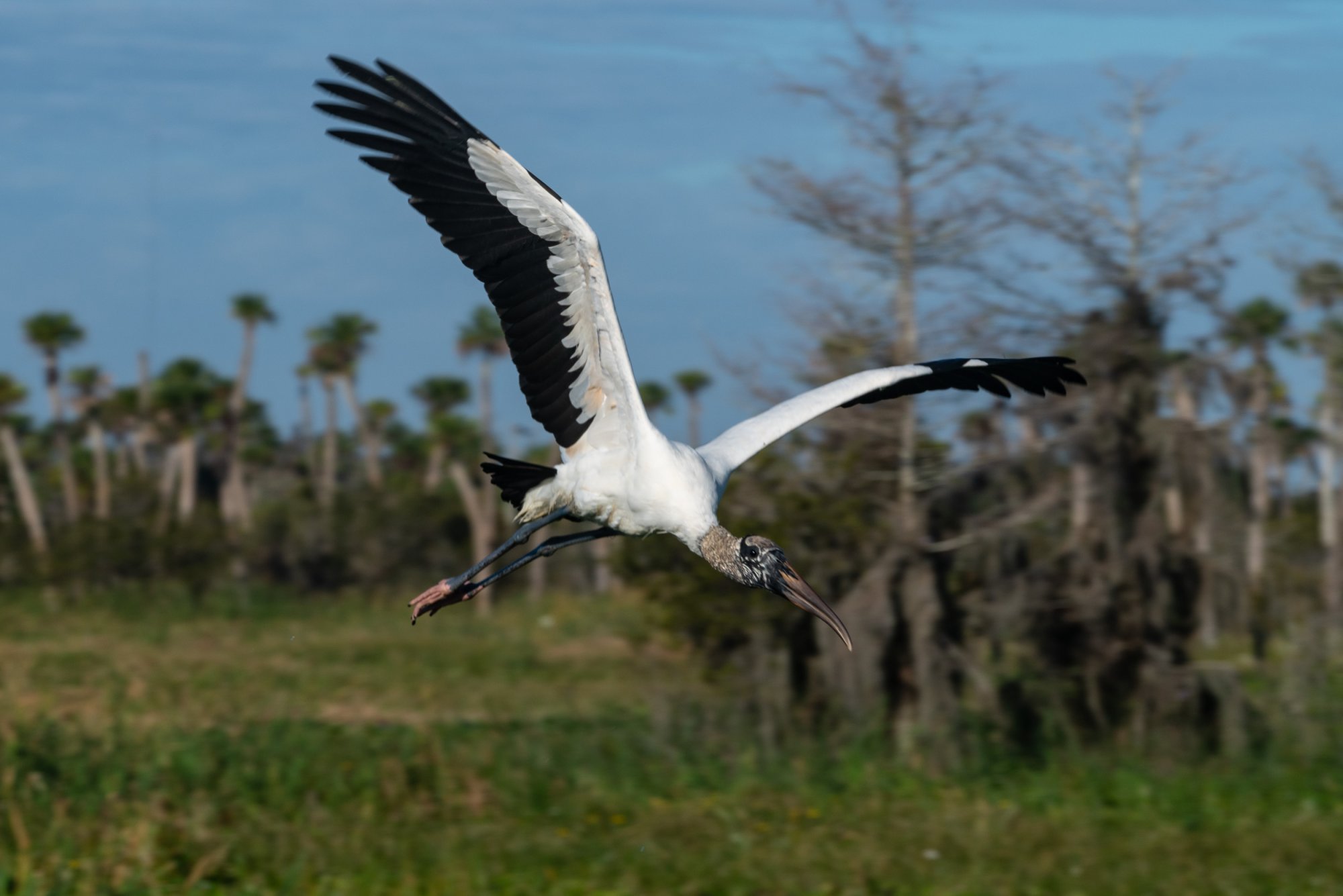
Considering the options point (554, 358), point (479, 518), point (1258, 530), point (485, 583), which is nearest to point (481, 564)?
point (485, 583)

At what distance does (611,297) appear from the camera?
5141 mm

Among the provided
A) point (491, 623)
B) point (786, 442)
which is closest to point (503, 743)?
point (786, 442)

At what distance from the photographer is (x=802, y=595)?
549cm

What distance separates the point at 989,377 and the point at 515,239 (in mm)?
2548

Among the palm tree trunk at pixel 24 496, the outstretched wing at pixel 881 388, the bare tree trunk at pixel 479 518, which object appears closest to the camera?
the outstretched wing at pixel 881 388

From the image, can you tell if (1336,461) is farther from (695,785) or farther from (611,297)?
(611,297)

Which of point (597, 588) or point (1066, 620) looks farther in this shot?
point (597, 588)

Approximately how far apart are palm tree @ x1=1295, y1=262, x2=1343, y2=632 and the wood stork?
7.26 m

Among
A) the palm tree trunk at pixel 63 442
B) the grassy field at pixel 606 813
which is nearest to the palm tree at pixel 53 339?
the palm tree trunk at pixel 63 442

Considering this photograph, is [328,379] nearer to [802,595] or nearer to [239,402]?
[239,402]

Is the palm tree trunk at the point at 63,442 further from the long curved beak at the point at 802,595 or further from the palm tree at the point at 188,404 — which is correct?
the long curved beak at the point at 802,595

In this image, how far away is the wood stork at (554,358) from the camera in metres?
5.18

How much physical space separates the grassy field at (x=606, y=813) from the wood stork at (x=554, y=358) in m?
3.15

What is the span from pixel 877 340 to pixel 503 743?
14.2 ft
